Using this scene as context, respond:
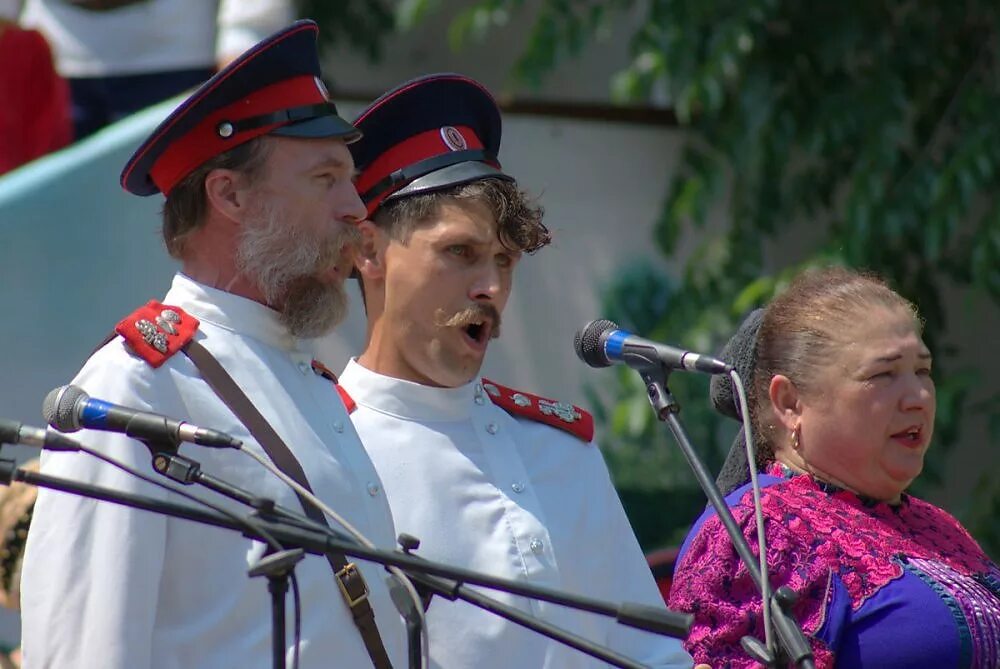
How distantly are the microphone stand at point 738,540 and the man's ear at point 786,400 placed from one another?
0.58 meters

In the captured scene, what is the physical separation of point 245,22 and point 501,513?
2.62 meters

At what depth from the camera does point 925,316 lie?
6082 mm

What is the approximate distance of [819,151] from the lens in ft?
19.9

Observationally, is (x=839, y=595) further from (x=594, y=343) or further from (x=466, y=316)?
(x=466, y=316)

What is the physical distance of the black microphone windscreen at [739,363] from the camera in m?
3.52

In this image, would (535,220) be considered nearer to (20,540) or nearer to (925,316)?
(20,540)

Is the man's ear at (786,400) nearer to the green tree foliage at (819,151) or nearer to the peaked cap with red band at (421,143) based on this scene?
the peaked cap with red band at (421,143)

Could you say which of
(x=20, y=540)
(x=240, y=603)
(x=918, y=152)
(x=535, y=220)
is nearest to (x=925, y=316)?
(x=918, y=152)

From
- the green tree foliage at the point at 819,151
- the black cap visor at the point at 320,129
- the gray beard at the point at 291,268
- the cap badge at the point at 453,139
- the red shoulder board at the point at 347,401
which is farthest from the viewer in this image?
the green tree foliage at the point at 819,151

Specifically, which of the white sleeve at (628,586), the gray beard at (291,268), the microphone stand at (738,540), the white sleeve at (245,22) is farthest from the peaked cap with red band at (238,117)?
the white sleeve at (245,22)

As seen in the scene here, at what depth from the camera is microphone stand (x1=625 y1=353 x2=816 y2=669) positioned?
8.48ft

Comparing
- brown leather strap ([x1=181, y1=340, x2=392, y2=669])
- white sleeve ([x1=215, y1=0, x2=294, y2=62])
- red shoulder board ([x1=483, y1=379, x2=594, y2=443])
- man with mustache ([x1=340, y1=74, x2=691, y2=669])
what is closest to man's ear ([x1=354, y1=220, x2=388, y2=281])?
man with mustache ([x1=340, y1=74, x2=691, y2=669])

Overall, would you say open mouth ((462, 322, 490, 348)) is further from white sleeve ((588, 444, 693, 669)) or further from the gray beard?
the gray beard

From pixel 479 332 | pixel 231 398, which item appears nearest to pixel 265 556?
pixel 231 398
